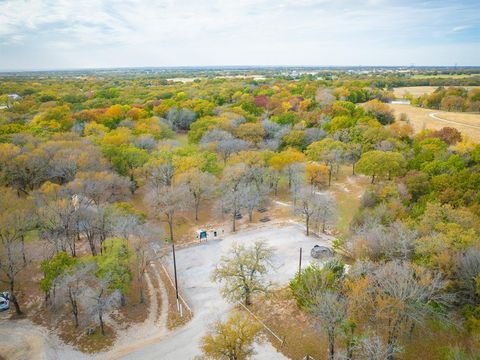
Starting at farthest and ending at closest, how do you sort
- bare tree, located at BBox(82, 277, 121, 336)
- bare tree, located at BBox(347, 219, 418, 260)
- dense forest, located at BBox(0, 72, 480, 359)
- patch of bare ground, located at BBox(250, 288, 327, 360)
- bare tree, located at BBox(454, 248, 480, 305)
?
bare tree, located at BBox(347, 219, 418, 260) < bare tree, located at BBox(82, 277, 121, 336) < bare tree, located at BBox(454, 248, 480, 305) < patch of bare ground, located at BBox(250, 288, 327, 360) < dense forest, located at BBox(0, 72, 480, 359)

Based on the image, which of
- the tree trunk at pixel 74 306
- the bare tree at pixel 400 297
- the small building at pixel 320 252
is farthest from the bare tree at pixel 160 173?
the bare tree at pixel 400 297

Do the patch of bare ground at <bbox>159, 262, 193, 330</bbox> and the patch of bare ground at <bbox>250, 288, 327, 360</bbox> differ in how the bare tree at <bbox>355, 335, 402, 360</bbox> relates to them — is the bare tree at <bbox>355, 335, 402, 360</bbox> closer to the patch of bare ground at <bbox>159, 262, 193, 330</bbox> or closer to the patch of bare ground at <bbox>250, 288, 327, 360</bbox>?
the patch of bare ground at <bbox>250, 288, 327, 360</bbox>

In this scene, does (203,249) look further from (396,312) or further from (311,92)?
(311,92)

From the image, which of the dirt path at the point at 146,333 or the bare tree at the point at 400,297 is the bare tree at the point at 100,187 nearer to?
the dirt path at the point at 146,333

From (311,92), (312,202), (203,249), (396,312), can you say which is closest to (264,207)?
(312,202)

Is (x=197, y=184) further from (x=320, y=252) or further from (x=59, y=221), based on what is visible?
(x=320, y=252)

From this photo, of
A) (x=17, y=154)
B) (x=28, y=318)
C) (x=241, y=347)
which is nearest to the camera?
(x=241, y=347)

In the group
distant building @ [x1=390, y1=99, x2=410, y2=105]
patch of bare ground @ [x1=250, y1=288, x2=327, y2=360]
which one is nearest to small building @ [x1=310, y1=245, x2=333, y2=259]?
patch of bare ground @ [x1=250, y1=288, x2=327, y2=360]
